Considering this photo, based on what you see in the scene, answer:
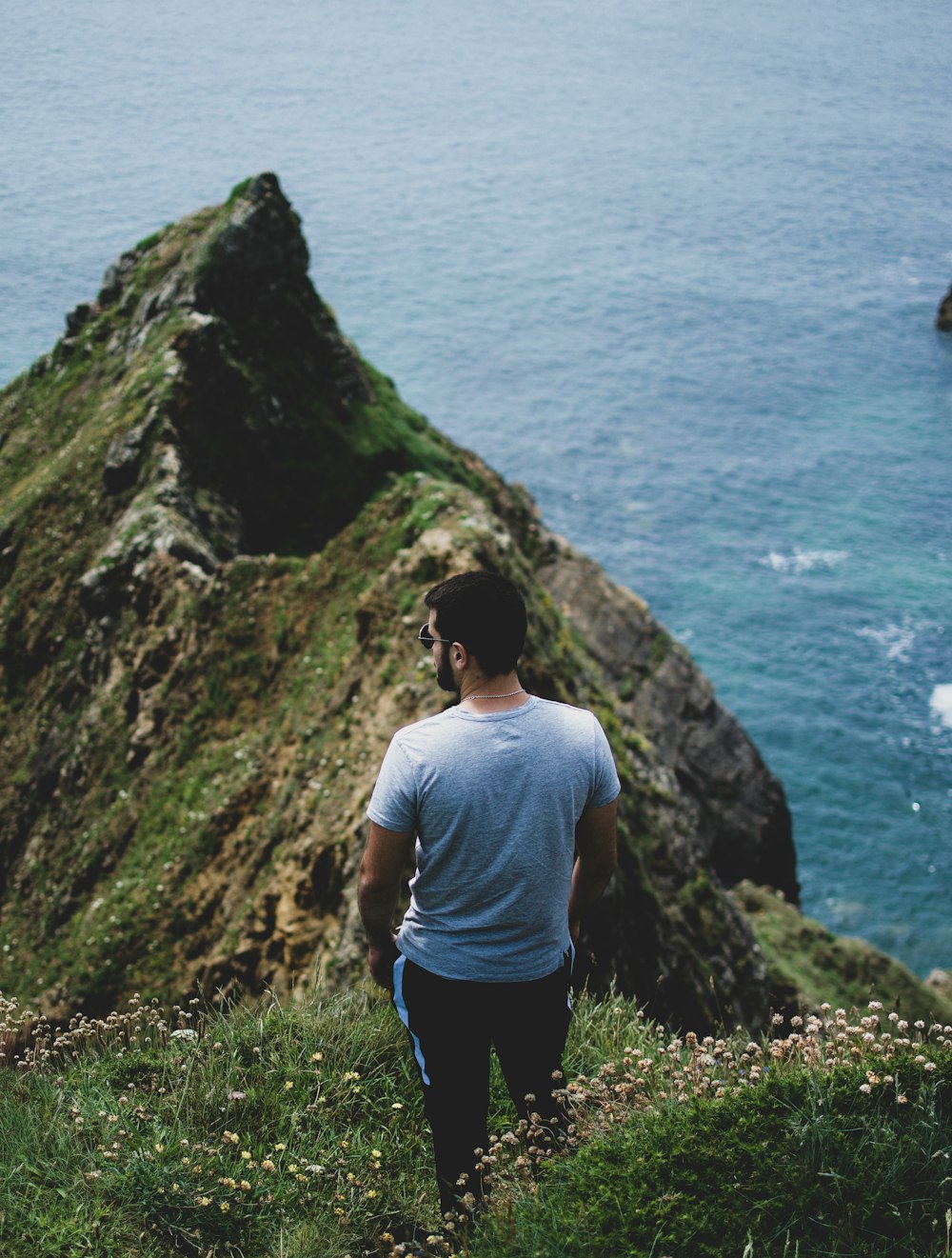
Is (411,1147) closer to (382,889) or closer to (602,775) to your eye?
(382,889)

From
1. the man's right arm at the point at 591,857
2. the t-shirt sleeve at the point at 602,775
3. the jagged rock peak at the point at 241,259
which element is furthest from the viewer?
the jagged rock peak at the point at 241,259

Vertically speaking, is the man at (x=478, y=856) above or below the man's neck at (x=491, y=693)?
below

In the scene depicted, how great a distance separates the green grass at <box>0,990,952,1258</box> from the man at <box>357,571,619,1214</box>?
39cm

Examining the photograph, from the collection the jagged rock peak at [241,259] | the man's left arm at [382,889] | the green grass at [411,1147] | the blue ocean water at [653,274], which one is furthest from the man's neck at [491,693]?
the blue ocean water at [653,274]

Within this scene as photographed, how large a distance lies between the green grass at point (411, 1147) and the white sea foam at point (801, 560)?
77837 millimetres

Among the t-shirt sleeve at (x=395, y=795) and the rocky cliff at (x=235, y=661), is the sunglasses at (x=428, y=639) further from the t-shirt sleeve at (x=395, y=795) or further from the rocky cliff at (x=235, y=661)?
the rocky cliff at (x=235, y=661)

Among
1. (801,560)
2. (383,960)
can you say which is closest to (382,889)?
(383,960)

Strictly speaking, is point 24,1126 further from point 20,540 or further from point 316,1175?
point 20,540

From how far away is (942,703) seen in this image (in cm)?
6438

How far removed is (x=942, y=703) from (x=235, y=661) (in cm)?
5692

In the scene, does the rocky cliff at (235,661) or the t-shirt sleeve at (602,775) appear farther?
the rocky cliff at (235,661)

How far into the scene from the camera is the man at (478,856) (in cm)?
432

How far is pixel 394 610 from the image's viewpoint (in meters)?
14.4

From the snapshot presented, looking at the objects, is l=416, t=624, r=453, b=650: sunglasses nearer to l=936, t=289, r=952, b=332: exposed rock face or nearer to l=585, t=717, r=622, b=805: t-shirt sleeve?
l=585, t=717, r=622, b=805: t-shirt sleeve
